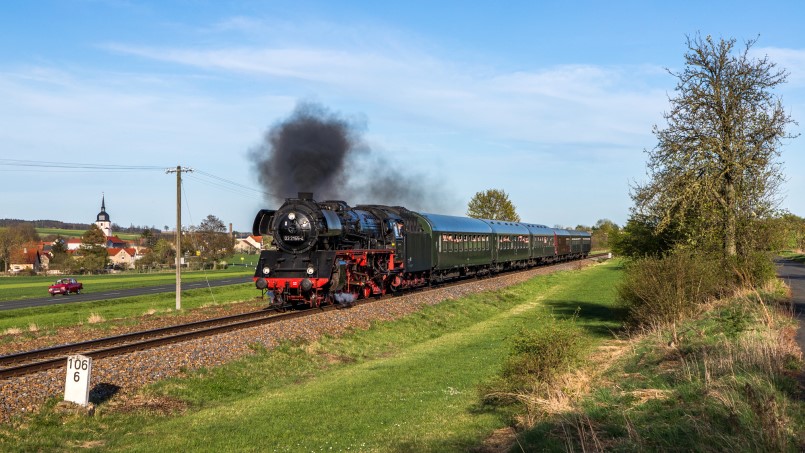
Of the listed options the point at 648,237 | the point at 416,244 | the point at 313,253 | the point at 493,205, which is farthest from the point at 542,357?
the point at 493,205

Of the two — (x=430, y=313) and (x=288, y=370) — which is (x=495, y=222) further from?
(x=288, y=370)

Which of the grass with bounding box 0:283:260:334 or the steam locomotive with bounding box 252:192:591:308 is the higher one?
the steam locomotive with bounding box 252:192:591:308

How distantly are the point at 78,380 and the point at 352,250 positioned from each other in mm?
14557

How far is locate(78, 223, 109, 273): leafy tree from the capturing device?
104 meters

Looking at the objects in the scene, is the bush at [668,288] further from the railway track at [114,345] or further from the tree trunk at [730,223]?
the railway track at [114,345]

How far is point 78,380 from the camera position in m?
12.1

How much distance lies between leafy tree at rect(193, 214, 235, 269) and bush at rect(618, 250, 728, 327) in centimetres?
9674

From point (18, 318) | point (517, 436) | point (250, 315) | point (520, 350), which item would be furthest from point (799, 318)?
point (18, 318)

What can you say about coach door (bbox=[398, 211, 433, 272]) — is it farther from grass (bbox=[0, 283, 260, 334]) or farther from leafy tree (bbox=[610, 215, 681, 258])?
grass (bbox=[0, 283, 260, 334])

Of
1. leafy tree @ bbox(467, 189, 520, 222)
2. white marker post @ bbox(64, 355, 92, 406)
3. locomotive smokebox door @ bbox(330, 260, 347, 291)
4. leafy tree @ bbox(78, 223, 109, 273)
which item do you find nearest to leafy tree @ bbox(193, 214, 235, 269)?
leafy tree @ bbox(78, 223, 109, 273)

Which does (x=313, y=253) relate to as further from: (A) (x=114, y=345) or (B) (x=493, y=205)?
(B) (x=493, y=205)

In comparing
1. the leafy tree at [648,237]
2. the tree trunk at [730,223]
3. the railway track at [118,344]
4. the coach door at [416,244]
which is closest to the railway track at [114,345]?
the railway track at [118,344]

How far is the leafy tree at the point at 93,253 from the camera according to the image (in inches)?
4090

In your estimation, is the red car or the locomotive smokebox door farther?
the red car
